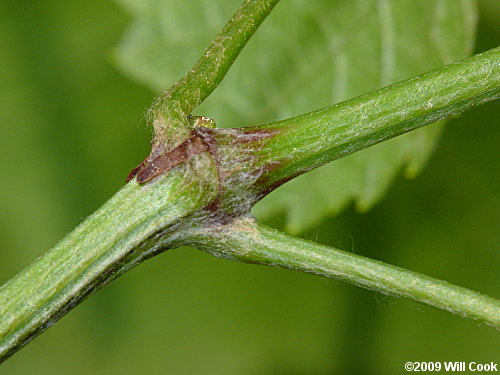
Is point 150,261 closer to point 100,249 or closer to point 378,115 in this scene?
point 100,249

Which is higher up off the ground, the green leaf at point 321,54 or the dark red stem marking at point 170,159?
the green leaf at point 321,54

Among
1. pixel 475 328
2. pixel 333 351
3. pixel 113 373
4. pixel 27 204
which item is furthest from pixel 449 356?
pixel 27 204

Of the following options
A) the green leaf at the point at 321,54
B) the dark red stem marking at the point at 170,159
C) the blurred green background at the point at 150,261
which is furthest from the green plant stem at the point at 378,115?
the blurred green background at the point at 150,261

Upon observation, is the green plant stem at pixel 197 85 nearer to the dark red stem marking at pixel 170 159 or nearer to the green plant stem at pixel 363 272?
the dark red stem marking at pixel 170 159

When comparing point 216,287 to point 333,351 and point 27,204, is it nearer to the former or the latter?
point 333,351

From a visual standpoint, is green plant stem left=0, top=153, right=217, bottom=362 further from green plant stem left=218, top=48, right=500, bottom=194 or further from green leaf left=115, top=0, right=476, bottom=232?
green leaf left=115, top=0, right=476, bottom=232

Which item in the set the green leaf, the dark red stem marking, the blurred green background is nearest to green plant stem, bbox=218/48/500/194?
the dark red stem marking

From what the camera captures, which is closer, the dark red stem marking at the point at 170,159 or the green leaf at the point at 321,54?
the dark red stem marking at the point at 170,159

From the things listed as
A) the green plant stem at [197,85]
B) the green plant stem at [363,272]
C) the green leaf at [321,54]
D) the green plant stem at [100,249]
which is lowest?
the green plant stem at [100,249]
